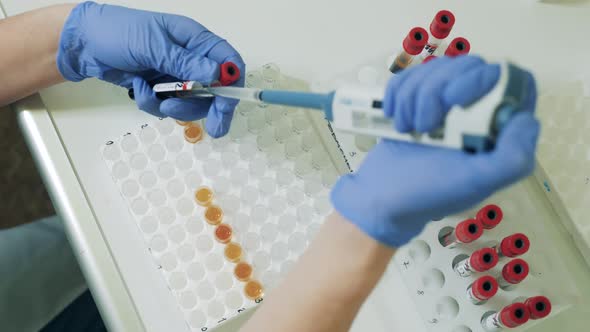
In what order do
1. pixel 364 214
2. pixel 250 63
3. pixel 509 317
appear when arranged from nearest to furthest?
pixel 364 214 < pixel 509 317 < pixel 250 63

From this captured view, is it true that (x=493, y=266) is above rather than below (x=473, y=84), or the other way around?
below

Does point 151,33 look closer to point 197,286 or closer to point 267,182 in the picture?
point 267,182

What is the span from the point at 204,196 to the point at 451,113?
485 millimetres

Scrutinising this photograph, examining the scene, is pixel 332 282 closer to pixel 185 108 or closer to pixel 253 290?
pixel 253 290

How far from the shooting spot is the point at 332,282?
0.61 m

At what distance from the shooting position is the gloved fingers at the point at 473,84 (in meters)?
0.49

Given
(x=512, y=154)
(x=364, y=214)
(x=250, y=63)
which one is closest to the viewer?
(x=512, y=154)

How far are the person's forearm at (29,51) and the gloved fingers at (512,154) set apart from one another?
727 millimetres

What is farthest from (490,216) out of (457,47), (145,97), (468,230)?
(145,97)

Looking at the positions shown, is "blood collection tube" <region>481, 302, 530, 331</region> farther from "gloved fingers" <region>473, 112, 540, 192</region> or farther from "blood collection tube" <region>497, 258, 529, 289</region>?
"gloved fingers" <region>473, 112, 540, 192</region>

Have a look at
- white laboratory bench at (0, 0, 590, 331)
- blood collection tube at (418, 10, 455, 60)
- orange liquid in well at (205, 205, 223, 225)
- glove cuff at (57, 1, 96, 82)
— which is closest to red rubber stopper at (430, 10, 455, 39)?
blood collection tube at (418, 10, 455, 60)

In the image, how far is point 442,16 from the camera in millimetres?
838

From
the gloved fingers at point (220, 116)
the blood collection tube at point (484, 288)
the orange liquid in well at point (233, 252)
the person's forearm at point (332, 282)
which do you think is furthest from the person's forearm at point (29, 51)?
the blood collection tube at point (484, 288)

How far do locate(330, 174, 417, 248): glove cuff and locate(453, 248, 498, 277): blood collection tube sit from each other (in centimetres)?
25
